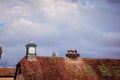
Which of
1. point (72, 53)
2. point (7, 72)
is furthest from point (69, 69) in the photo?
point (7, 72)

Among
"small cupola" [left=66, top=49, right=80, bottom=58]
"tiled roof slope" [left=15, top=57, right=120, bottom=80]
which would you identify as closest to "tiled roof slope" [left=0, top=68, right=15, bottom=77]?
"tiled roof slope" [left=15, top=57, right=120, bottom=80]

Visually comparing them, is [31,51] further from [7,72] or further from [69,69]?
[7,72]

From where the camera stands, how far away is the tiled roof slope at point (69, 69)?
51.2 meters

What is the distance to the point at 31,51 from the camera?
5447 cm

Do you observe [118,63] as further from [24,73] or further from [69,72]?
[24,73]

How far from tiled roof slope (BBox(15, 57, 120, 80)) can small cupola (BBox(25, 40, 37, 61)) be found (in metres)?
0.90

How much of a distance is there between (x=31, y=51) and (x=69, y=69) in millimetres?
7502

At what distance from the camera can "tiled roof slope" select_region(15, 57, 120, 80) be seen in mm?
51188

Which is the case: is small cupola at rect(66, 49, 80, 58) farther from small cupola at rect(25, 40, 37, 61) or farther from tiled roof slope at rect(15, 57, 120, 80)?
small cupola at rect(25, 40, 37, 61)

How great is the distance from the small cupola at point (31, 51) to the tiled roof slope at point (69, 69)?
90cm

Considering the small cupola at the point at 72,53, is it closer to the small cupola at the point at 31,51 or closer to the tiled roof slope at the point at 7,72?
the small cupola at the point at 31,51

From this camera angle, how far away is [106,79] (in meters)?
54.2

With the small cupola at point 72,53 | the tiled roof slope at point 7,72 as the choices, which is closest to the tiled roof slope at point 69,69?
the small cupola at point 72,53

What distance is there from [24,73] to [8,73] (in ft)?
87.5
